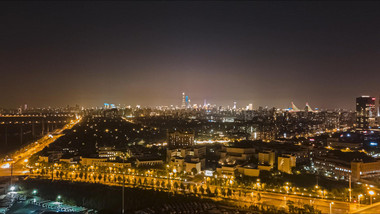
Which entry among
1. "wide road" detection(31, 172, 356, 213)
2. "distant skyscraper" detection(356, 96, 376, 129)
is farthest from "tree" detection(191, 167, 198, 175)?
"distant skyscraper" detection(356, 96, 376, 129)

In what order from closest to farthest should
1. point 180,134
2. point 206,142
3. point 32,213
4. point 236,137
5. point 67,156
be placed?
point 32,213 < point 67,156 < point 180,134 < point 206,142 < point 236,137

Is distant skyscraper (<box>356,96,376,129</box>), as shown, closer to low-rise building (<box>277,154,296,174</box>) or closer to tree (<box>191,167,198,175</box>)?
low-rise building (<box>277,154,296,174</box>)

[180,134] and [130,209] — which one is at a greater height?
[180,134]

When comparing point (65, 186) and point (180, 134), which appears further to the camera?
point (180, 134)

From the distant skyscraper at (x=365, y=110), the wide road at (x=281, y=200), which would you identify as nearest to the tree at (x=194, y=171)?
the wide road at (x=281, y=200)

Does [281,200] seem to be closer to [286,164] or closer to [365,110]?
[286,164]

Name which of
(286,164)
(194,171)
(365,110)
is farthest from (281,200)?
(365,110)

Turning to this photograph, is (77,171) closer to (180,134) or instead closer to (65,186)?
(65,186)

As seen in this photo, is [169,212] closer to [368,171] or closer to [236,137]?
[368,171]

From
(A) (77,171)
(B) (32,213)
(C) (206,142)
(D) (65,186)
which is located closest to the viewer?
(B) (32,213)

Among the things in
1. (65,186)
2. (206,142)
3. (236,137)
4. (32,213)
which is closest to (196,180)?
(65,186)
